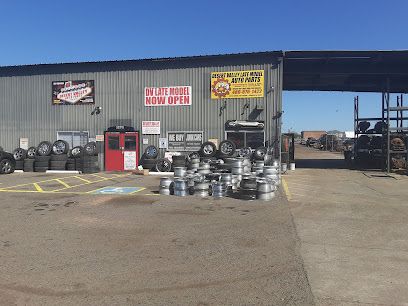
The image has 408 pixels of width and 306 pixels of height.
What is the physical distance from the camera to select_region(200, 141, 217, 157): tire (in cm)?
2112

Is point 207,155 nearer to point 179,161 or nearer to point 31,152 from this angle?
point 179,161

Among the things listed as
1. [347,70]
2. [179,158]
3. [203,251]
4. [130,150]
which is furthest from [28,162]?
[347,70]

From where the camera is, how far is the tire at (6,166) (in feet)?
67.5

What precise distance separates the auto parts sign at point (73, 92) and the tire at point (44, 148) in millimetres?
2772

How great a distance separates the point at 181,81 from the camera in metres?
22.3

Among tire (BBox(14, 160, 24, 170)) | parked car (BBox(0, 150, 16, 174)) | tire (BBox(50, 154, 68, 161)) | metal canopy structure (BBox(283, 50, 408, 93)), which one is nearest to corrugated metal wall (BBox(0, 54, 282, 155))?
tire (BBox(14, 160, 24, 170))

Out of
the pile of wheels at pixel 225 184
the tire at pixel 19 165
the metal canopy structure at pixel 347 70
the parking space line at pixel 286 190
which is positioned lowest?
the parking space line at pixel 286 190

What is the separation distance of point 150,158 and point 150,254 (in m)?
16.1

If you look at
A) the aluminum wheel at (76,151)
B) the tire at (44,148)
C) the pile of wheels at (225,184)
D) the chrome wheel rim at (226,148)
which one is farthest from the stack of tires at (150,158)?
the pile of wheels at (225,184)

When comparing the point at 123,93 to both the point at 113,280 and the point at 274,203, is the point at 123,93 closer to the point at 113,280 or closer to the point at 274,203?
the point at 274,203

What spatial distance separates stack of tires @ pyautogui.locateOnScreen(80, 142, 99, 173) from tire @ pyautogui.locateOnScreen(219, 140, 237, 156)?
7398mm

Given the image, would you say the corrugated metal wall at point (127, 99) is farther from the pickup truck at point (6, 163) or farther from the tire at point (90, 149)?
the pickup truck at point (6, 163)

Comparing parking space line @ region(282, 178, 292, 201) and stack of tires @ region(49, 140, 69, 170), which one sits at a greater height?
stack of tires @ region(49, 140, 69, 170)

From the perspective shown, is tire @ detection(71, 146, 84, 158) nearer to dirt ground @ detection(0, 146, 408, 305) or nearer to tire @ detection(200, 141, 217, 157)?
tire @ detection(200, 141, 217, 157)
